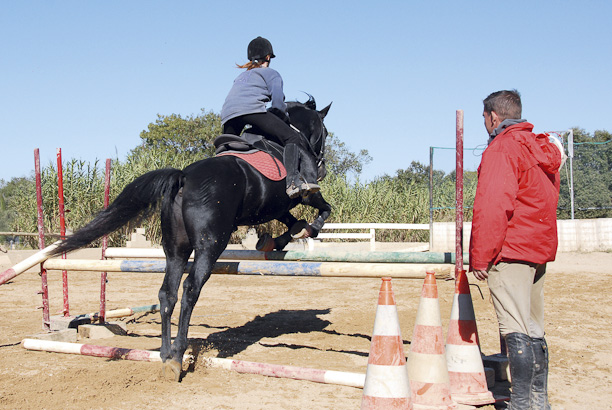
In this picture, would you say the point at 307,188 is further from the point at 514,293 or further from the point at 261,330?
the point at 514,293

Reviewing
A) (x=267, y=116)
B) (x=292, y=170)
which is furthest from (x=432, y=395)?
(x=267, y=116)

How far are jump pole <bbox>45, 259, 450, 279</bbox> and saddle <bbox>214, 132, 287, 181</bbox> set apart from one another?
2.71ft

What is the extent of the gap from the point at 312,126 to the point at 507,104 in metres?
2.52

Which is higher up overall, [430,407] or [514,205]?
[514,205]

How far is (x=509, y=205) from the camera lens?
10.5 ft

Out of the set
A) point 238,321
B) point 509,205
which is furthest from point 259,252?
point 509,205

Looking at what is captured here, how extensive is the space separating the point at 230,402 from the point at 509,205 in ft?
7.09

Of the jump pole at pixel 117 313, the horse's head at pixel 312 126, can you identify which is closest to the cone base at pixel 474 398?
the horse's head at pixel 312 126

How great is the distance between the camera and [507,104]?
351cm

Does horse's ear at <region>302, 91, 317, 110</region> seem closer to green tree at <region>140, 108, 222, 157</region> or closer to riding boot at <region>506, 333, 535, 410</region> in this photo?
riding boot at <region>506, 333, 535, 410</region>

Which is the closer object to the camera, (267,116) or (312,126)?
(267,116)

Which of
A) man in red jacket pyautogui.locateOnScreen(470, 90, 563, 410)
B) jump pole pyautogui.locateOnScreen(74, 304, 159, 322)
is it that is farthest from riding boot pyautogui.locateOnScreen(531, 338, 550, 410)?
jump pole pyautogui.locateOnScreen(74, 304, 159, 322)

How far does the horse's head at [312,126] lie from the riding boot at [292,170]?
53 cm

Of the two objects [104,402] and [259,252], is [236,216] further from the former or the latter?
[104,402]
